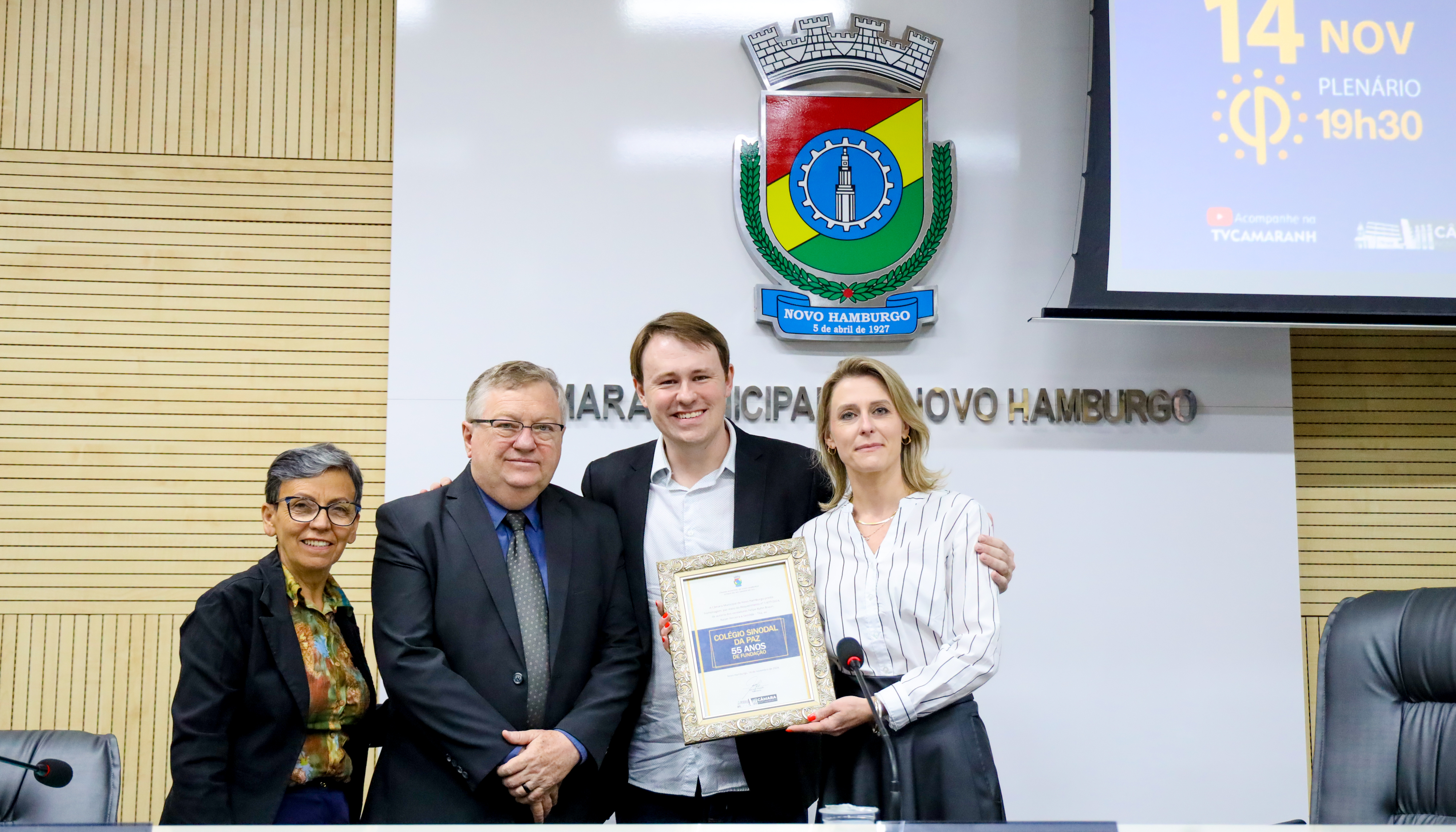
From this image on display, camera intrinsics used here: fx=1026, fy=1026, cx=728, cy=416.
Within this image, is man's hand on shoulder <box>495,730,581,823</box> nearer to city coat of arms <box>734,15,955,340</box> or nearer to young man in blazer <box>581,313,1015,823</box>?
young man in blazer <box>581,313,1015,823</box>

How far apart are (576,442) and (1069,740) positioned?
2.13 m

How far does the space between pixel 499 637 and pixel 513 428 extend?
0.45 metres

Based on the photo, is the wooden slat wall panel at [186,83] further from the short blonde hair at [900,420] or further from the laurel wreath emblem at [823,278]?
the short blonde hair at [900,420]

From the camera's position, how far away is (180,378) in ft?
12.7

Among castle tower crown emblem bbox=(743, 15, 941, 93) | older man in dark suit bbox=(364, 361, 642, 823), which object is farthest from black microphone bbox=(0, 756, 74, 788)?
castle tower crown emblem bbox=(743, 15, 941, 93)

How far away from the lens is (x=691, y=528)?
8.00 feet

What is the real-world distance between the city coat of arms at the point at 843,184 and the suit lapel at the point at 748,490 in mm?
1393

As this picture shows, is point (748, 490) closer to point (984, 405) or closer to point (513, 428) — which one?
point (513, 428)

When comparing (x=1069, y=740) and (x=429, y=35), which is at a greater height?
(x=429, y=35)

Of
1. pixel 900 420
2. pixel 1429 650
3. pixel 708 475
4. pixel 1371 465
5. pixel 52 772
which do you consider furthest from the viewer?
pixel 1371 465

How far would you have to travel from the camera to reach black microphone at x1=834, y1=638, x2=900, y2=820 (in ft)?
5.90

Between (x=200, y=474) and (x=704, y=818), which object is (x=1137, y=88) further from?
(x=200, y=474)

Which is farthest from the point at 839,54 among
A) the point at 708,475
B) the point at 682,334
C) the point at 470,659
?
the point at 470,659


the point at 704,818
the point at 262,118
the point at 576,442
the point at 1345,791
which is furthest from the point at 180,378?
the point at 1345,791
